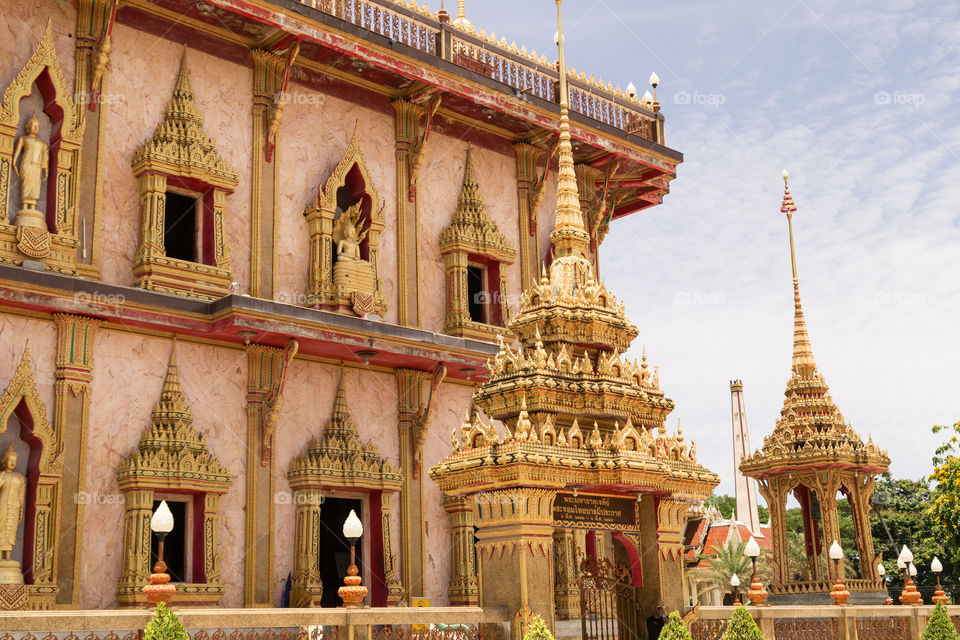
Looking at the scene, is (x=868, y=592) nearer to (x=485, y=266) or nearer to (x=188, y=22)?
(x=485, y=266)

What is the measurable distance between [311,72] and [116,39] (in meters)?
3.81

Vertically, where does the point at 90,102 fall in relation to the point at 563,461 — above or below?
above

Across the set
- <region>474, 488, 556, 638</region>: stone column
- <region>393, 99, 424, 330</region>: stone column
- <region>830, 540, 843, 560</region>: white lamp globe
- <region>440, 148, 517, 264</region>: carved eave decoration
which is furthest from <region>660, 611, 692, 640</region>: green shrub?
<region>440, 148, 517, 264</region>: carved eave decoration

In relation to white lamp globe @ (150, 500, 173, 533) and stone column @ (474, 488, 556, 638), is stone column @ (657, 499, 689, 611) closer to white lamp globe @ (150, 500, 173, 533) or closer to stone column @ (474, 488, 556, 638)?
stone column @ (474, 488, 556, 638)

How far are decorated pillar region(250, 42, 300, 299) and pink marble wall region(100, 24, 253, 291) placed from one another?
13cm

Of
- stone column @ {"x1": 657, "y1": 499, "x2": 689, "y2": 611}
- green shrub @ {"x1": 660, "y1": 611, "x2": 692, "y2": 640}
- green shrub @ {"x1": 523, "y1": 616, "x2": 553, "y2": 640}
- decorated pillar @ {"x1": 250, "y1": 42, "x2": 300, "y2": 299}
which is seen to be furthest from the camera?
decorated pillar @ {"x1": 250, "y1": 42, "x2": 300, "y2": 299}

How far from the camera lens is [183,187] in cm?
1884

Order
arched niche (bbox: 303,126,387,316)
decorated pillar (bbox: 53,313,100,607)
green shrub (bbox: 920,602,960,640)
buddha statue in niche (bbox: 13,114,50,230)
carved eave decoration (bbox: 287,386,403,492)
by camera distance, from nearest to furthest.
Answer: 1. decorated pillar (bbox: 53,313,100,607)
2. green shrub (bbox: 920,602,960,640)
3. buddha statue in niche (bbox: 13,114,50,230)
4. carved eave decoration (bbox: 287,386,403,492)
5. arched niche (bbox: 303,126,387,316)

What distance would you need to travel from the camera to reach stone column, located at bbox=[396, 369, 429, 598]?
65.3 feet

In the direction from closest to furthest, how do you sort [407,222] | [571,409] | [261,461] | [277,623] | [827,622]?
[277,623], [571,409], [827,622], [261,461], [407,222]

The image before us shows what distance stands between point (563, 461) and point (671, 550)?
2.39 m

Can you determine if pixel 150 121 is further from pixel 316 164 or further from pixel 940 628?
pixel 940 628

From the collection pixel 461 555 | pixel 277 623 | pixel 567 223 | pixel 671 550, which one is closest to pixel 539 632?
pixel 277 623

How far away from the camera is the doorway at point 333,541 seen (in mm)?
20062
